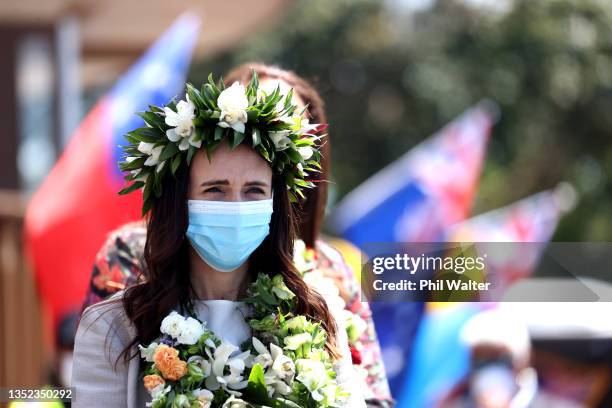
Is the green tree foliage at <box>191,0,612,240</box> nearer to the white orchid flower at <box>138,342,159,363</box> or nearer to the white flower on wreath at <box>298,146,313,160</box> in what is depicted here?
the white flower on wreath at <box>298,146,313,160</box>

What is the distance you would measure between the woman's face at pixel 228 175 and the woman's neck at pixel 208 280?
0.17m

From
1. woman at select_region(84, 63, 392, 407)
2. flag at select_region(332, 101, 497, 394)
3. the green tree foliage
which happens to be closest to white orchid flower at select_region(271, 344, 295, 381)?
woman at select_region(84, 63, 392, 407)

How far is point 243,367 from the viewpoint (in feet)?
6.91

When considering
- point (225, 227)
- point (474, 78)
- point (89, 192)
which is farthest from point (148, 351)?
point (474, 78)

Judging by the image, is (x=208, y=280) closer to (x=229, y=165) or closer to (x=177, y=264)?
(x=177, y=264)

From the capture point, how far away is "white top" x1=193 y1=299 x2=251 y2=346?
87.9 inches

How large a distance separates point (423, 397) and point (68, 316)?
72.9 inches

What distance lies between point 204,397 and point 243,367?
11cm

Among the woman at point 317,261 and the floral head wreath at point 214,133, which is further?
the woman at point 317,261

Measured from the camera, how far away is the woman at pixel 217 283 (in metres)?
2.09

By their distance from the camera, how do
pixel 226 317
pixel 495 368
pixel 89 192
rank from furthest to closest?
pixel 89 192, pixel 495 368, pixel 226 317

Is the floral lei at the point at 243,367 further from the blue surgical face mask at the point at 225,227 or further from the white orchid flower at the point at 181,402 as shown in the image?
the blue surgical face mask at the point at 225,227

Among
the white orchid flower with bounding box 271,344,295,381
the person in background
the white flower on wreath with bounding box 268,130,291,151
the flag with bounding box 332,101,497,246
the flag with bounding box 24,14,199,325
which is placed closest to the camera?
the white orchid flower with bounding box 271,344,295,381

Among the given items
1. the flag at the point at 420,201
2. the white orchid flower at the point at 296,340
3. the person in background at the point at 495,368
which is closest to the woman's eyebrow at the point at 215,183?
the white orchid flower at the point at 296,340
